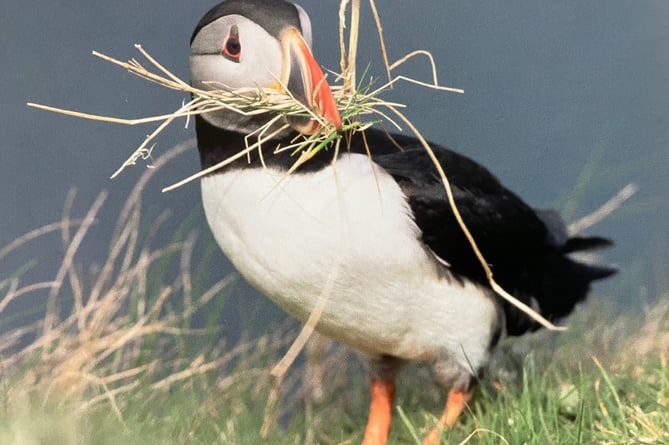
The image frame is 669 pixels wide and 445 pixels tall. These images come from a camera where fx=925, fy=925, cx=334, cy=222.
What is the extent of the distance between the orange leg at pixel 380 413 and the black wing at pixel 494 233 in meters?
0.33

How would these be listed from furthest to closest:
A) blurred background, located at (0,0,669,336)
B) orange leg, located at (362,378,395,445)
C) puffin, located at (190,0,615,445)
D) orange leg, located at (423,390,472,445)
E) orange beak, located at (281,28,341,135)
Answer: blurred background, located at (0,0,669,336)
orange leg, located at (362,378,395,445)
orange leg, located at (423,390,472,445)
puffin, located at (190,0,615,445)
orange beak, located at (281,28,341,135)

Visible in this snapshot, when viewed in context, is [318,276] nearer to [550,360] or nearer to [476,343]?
[476,343]

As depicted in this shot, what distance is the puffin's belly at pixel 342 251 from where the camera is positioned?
1729 millimetres

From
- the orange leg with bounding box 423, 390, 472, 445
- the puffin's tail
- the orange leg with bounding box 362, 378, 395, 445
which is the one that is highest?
the puffin's tail

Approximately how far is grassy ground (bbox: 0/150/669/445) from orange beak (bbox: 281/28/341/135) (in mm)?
677

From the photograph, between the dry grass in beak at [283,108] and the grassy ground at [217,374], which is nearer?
the dry grass in beak at [283,108]

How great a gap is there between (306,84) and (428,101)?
1054 millimetres

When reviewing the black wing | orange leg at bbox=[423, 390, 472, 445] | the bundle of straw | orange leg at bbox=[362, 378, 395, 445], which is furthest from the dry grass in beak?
orange leg at bbox=[362, 378, 395, 445]

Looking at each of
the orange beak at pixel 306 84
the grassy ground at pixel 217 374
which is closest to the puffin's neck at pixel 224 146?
the orange beak at pixel 306 84

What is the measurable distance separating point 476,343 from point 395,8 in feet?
3.21

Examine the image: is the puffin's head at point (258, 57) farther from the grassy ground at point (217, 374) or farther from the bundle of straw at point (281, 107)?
the grassy ground at point (217, 374)

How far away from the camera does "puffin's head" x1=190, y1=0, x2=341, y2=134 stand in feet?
5.27

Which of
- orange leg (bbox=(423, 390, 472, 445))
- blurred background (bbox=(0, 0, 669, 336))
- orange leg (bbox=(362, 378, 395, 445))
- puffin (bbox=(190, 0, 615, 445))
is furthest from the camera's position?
blurred background (bbox=(0, 0, 669, 336))

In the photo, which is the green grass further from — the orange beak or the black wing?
the orange beak
